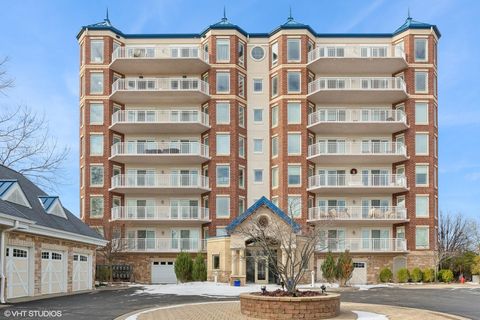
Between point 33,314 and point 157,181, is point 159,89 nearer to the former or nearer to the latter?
point 157,181

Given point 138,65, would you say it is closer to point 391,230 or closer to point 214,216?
point 214,216

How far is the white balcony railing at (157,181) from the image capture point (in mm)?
47531

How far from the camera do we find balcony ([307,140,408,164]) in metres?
47.2

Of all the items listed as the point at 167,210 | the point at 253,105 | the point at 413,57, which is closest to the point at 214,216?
the point at 167,210

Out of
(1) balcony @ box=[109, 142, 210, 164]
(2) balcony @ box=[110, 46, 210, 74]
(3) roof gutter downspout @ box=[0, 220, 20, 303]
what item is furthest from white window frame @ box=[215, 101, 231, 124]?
(3) roof gutter downspout @ box=[0, 220, 20, 303]

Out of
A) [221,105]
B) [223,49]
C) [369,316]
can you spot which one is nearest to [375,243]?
[221,105]

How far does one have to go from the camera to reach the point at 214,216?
4812 cm

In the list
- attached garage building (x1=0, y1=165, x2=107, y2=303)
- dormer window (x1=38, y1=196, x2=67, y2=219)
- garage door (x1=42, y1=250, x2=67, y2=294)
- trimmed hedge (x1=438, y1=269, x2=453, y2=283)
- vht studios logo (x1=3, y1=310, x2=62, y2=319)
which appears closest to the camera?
vht studios logo (x1=3, y1=310, x2=62, y2=319)

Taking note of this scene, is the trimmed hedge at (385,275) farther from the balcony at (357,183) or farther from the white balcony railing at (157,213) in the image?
the white balcony railing at (157,213)

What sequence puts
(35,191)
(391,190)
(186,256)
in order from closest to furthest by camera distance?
(35,191) < (186,256) < (391,190)

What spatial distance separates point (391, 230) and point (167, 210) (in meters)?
19.1

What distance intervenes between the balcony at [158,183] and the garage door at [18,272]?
22.1m

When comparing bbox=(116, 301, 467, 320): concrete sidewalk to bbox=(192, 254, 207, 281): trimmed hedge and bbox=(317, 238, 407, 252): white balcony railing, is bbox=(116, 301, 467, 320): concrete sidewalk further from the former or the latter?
bbox=(317, 238, 407, 252): white balcony railing

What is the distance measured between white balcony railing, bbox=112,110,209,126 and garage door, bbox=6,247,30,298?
23717mm
